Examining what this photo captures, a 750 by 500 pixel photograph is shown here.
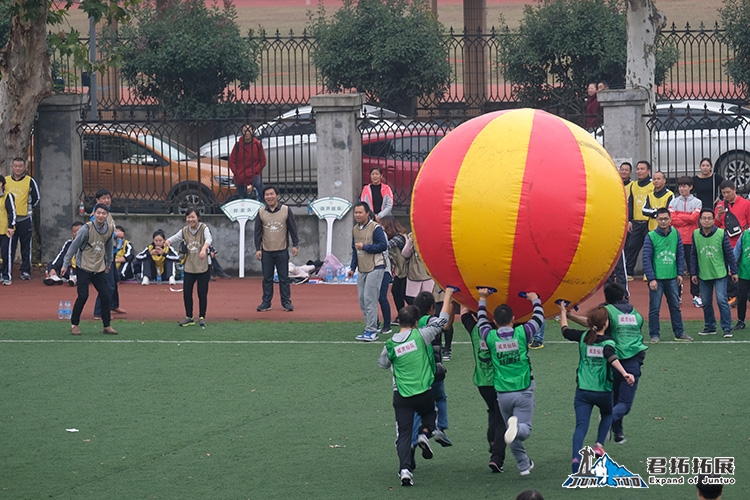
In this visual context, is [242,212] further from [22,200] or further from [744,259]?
[744,259]

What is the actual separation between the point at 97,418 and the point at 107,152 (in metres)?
10.4

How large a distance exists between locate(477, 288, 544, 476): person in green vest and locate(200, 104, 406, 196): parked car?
10.9 metres

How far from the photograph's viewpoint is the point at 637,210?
55.0 ft

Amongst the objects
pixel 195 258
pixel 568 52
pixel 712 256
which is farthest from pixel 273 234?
pixel 568 52

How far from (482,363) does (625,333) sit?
1.42m

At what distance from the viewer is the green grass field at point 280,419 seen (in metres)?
8.51

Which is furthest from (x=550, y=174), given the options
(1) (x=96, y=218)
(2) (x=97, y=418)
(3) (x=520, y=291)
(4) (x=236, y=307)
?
(4) (x=236, y=307)

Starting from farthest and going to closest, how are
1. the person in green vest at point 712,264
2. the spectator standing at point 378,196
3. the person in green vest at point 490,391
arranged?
the spectator standing at point 378,196
the person in green vest at point 712,264
the person in green vest at point 490,391

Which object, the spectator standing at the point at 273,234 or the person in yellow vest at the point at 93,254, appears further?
the spectator standing at the point at 273,234

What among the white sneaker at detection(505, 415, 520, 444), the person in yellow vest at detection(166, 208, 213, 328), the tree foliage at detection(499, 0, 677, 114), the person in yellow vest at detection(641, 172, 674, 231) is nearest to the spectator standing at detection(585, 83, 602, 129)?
the person in yellow vest at detection(641, 172, 674, 231)

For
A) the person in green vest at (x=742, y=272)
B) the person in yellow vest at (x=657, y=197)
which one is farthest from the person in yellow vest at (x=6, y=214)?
the person in green vest at (x=742, y=272)

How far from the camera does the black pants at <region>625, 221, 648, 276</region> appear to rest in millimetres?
17016

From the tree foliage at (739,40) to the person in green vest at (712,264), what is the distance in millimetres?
13889

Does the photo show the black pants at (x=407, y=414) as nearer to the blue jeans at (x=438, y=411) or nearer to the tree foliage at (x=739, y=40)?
the blue jeans at (x=438, y=411)
